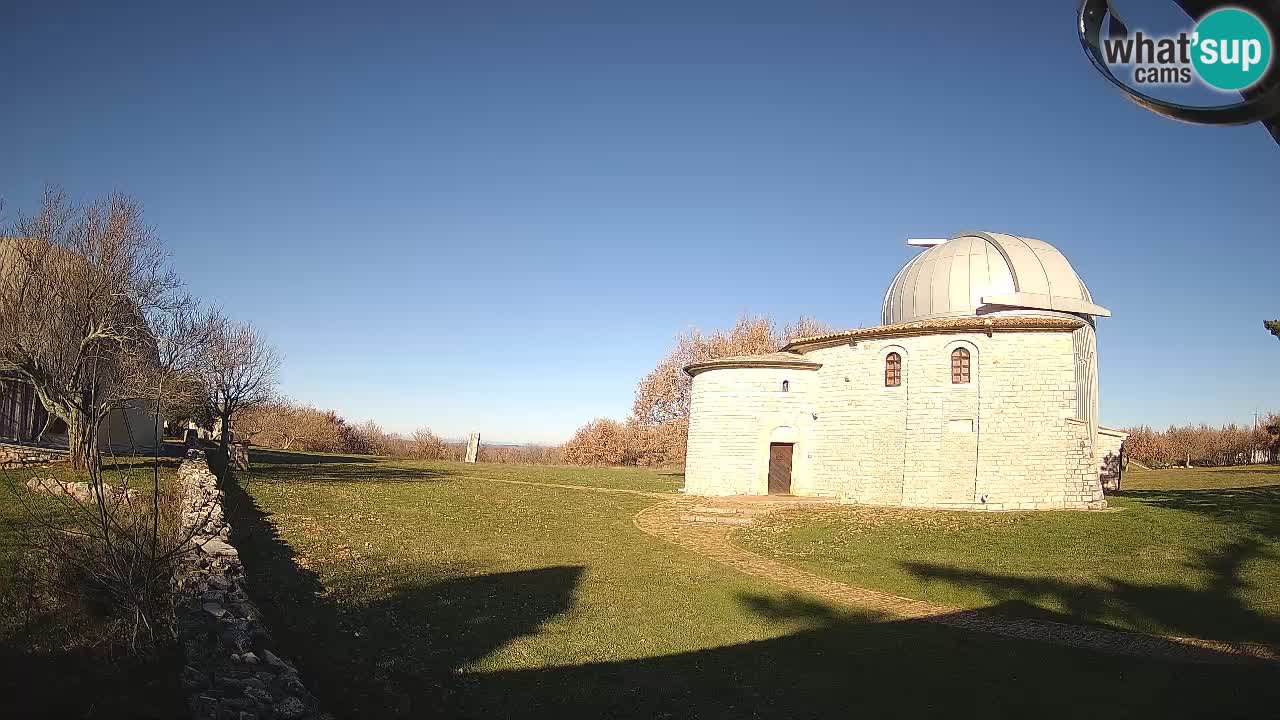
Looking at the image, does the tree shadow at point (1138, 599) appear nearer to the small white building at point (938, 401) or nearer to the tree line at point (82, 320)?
the small white building at point (938, 401)

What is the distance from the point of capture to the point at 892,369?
22.5m

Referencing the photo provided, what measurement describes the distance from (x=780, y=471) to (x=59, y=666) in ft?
70.9

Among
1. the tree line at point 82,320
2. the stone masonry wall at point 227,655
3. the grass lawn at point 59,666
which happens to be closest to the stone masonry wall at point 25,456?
the tree line at point 82,320

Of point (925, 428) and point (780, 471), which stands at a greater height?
point (925, 428)

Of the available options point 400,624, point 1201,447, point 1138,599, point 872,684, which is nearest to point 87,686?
point 400,624

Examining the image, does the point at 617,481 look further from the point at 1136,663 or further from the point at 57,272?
the point at 1136,663

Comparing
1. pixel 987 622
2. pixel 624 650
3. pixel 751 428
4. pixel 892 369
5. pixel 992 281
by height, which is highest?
pixel 992 281

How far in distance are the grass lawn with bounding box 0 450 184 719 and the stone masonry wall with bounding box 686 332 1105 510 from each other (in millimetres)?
19829

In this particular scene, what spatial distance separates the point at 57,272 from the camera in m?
16.6

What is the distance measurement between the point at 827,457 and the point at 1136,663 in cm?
1661

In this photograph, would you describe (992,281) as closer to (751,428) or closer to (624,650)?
(751,428)

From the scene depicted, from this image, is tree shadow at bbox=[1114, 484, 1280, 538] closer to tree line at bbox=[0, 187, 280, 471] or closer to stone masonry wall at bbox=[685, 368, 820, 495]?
stone masonry wall at bbox=[685, 368, 820, 495]

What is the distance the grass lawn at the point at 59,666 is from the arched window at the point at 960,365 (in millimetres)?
20675

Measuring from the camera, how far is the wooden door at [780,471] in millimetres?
24672
